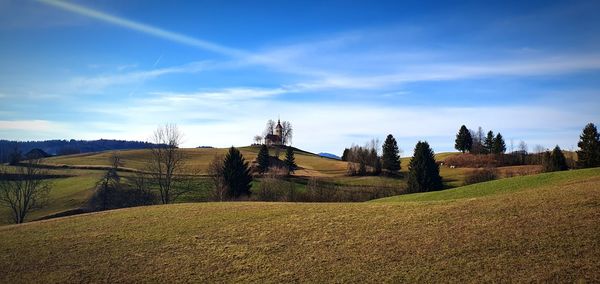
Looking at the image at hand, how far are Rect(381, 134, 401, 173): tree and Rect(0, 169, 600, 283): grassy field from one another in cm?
6817

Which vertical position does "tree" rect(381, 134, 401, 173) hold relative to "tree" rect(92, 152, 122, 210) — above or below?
above

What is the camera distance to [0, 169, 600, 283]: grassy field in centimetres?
1360

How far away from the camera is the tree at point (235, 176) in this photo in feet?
205

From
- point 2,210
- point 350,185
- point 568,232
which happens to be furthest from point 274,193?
point 568,232

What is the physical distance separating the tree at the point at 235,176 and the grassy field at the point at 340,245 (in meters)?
35.9

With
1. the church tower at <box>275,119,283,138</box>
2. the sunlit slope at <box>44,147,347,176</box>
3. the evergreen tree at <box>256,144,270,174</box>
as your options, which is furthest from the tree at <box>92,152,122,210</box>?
the church tower at <box>275,119,283,138</box>

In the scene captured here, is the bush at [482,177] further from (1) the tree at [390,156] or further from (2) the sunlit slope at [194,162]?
(2) the sunlit slope at [194,162]

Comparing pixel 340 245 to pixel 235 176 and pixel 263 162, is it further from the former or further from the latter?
pixel 263 162

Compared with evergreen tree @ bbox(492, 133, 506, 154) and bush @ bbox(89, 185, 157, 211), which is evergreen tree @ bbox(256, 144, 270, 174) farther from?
evergreen tree @ bbox(492, 133, 506, 154)

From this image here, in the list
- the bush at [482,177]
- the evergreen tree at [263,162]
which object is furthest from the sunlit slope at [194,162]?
the bush at [482,177]

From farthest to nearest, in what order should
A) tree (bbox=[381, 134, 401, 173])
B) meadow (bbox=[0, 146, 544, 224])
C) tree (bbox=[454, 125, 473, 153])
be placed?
1. tree (bbox=[454, 125, 473, 153])
2. tree (bbox=[381, 134, 401, 173])
3. meadow (bbox=[0, 146, 544, 224])

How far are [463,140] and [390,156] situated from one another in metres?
30.3

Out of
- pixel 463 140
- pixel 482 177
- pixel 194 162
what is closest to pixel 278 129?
pixel 194 162

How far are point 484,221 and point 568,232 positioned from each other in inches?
139
